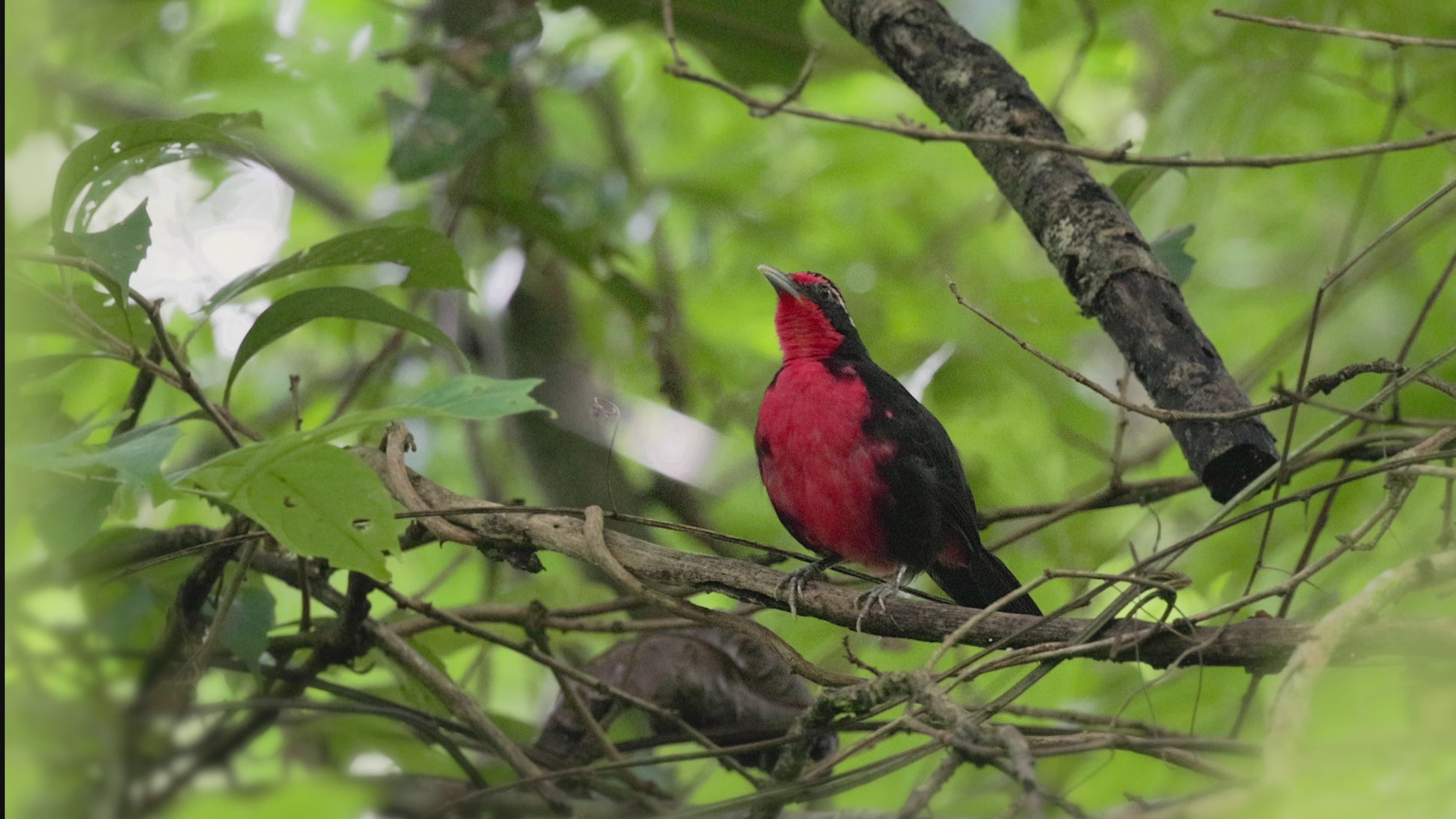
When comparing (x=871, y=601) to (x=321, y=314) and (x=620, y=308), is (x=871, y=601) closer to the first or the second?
(x=321, y=314)

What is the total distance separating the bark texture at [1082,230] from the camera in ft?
8.03

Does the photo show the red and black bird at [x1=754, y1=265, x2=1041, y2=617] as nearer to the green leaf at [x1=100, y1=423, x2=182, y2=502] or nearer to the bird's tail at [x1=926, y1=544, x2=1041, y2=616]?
the bird's tail at [x1=926, y1=544, x2=1041, y2=616]

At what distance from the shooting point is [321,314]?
2594 mm

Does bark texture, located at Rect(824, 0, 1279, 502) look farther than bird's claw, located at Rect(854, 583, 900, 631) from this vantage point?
Yes

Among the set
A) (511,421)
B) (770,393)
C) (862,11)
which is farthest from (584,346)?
(862,11)

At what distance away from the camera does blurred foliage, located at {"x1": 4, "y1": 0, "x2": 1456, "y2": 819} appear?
183cm

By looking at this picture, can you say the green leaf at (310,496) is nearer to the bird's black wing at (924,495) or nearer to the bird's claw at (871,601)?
the bird's claw at (871,601)

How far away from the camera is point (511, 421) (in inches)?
170

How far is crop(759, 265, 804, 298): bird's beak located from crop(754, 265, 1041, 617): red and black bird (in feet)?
1.61

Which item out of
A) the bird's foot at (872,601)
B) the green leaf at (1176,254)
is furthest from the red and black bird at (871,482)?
the green leaf at (1176,254)

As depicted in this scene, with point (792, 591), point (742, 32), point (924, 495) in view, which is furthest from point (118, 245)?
point (742, 32)

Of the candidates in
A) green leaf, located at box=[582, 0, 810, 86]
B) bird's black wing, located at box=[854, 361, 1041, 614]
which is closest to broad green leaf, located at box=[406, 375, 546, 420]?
bird's black wing, located at box=[854, 361, 1041, 614]

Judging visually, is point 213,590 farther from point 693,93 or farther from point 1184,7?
point 693,93

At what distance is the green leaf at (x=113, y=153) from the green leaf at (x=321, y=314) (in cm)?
33
